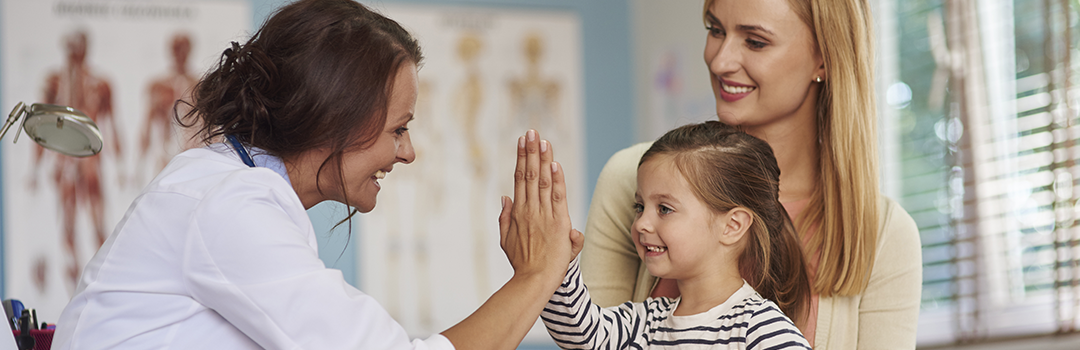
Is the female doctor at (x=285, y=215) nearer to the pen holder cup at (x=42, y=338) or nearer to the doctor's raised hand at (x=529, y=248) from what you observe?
the doctor's raised hand at (x=529, y=248)

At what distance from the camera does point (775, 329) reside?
1.22 m

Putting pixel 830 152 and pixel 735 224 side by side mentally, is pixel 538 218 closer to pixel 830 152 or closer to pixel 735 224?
pixel 735 224

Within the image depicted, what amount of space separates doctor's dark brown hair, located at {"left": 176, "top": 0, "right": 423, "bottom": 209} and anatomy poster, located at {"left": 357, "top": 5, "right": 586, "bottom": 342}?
2221 mm

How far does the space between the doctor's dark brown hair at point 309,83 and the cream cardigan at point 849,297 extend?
54cm

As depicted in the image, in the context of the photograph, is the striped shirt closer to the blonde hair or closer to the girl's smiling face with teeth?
the girl's smiling face with teeth

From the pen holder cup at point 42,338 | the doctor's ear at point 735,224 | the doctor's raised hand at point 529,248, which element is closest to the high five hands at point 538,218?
the doctor's raised hand at point 529,248

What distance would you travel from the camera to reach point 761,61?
144 cm

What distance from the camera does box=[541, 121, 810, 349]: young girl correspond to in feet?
4.24

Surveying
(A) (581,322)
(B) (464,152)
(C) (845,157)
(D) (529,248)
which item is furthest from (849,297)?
(B) (464,152)

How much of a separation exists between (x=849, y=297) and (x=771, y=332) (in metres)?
0.28

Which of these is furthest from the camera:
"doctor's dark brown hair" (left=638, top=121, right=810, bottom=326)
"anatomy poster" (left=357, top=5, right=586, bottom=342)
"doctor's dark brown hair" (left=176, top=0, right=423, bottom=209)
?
"anatomy poster" (left=357, top=5, right=586, bottom=342)

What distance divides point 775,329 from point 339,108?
674 mm

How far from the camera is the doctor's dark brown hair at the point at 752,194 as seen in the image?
1.34m

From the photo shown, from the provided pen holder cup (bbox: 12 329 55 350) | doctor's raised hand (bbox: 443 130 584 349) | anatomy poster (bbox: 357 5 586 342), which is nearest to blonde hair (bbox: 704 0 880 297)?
doctor's raised hand (bbox: 443 130 584 349)
